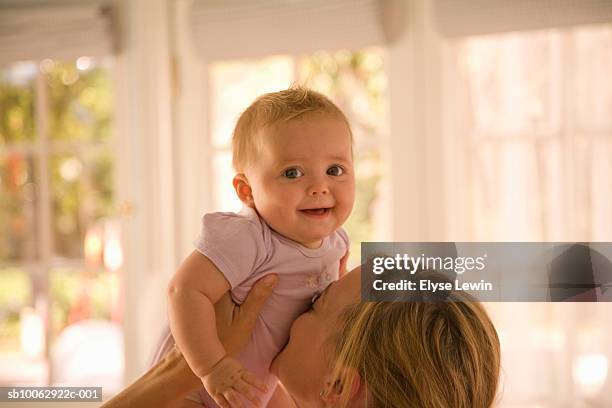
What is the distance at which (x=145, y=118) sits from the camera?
4.73 feet

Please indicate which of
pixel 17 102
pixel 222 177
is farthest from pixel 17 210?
pixel 222 177

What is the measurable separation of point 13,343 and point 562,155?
130cm

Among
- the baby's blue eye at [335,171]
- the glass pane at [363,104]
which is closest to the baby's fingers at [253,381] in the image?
the baby's blue eye at [335,171]

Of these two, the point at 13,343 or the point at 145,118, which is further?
the point at 13,343

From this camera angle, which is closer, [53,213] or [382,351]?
[382,351]

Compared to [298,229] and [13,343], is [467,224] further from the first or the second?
[13,343]

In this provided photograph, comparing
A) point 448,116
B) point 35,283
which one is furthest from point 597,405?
point 35,283

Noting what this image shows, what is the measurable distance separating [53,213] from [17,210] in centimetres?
8

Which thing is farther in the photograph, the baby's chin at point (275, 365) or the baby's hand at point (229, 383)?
the baby's chin at point (275, 365)

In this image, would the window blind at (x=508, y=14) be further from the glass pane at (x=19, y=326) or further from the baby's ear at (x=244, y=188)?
the glass pane at (x=19, y=326)

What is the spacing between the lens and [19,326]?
167 cm

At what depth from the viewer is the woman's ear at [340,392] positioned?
2.52 ft

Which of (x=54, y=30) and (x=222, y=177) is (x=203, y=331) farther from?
(x=54, y=30)

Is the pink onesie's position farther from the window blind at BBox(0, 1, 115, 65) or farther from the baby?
the window blind at BBox(0, 1, 115, 65)
